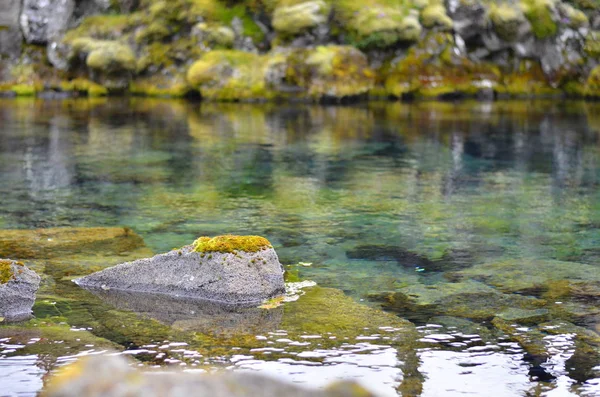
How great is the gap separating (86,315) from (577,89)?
67.5 metres

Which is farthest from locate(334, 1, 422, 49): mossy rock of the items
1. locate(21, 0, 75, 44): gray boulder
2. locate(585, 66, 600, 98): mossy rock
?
locate(21, 0, 75, 44): gray boulder

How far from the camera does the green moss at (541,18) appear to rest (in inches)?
2849

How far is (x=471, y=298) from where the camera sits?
13164 millimetres

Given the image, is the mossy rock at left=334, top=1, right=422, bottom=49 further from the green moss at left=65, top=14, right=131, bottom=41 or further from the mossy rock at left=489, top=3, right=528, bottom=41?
the green moss at left=65, top=14, right=131, bottom=41

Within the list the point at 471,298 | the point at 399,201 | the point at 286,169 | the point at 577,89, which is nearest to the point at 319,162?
the point at 286,169

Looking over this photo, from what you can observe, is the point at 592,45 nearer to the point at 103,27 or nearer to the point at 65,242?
the point at 103,27

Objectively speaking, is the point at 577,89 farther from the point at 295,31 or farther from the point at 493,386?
the point at 493,386

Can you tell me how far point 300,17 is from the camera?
6612 cm

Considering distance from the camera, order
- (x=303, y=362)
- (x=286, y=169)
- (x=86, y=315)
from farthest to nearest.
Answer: (x=286, y=169) < (x=86, y=315) < (x=303, y=362)

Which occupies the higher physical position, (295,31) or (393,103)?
(295,31)

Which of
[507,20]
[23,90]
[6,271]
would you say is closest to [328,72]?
[507,20]

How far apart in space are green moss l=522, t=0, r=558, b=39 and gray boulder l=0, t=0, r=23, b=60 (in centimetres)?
4730

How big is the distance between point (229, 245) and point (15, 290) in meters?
3.20

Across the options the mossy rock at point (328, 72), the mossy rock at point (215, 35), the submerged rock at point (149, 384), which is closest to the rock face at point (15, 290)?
the submerged rock at point (149, 384)
